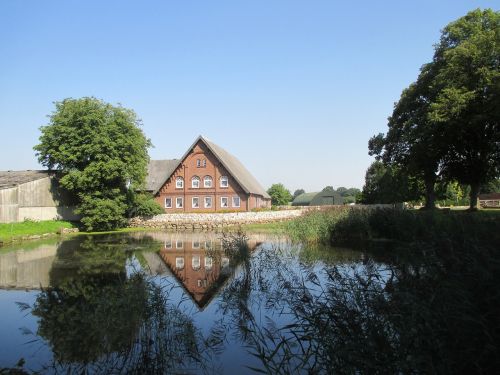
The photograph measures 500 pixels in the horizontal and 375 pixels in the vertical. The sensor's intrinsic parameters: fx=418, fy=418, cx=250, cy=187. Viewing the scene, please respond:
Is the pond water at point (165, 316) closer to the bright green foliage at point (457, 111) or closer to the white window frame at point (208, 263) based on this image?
the white window frame at point (208, 263)

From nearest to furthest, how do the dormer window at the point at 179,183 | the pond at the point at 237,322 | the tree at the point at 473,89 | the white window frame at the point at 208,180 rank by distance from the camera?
the pond at the point at 237,322
the tree at the point at 473,89
the white window frame at the point at 208,180
the dormer window at the point at 179,183

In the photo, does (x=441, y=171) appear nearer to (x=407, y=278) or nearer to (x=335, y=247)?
(x=335, y=247)

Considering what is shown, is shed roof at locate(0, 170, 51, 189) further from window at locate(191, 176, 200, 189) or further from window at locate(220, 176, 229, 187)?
window at locate(220, 176, 229, 187)

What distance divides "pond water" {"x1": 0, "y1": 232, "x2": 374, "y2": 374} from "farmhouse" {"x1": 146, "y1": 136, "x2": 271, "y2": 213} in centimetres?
3263

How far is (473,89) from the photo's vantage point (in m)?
30.8

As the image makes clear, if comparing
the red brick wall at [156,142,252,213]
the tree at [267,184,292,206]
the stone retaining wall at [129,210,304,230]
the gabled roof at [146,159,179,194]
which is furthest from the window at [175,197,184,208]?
the tree at [267,184,292,206]

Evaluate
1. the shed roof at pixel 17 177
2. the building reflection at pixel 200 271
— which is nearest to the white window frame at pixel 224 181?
the shed roof at pixel 17 177

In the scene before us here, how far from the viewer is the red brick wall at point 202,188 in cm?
4966

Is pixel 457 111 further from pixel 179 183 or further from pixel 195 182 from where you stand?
pixel 179 183

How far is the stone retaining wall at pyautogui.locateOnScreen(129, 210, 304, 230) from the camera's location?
41.5 m

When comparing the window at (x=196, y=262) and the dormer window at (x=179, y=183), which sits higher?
the dormer window at (x=179, y=183)

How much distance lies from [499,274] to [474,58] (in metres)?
30.5

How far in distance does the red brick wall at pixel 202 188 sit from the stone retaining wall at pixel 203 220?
5.96 m

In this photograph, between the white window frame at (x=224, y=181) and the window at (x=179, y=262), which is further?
the white window frame at (x=224, y=181)
